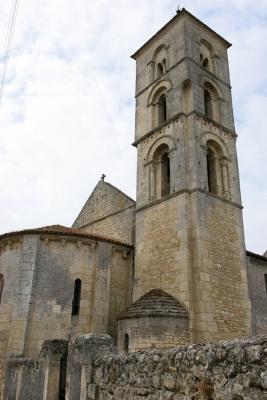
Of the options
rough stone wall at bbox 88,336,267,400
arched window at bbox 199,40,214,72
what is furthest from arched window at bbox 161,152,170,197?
rough stone wall at bbox 88,336,267,400

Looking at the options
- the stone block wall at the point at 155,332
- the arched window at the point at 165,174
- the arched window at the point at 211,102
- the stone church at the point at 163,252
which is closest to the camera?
the stone block wall at the point at 155,332

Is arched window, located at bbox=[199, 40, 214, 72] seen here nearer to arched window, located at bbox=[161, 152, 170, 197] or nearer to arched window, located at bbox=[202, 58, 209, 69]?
arched window, located at bbox=[202, 58, 209, 69]

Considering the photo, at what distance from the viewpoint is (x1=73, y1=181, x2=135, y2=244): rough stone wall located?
16453 mm

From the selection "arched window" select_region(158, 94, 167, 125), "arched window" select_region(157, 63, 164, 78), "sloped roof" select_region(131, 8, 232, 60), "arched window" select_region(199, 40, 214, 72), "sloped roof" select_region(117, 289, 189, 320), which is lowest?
"sloped roof" select_region(117, 289, 189, 320)

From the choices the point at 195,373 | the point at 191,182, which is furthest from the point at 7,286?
the point at 195,373

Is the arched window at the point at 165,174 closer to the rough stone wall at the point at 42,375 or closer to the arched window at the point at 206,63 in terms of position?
the arched window at the point at 206,63

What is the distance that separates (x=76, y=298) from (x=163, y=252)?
3.55m

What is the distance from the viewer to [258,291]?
1505cm

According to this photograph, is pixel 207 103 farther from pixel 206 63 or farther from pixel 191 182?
pixel 191 182

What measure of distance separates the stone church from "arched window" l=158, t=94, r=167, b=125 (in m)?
0.05

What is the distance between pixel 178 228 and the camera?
13.3m

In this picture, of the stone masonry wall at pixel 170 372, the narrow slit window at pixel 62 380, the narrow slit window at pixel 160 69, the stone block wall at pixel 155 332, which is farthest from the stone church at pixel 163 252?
the stone masonry wall at pixel 170 372

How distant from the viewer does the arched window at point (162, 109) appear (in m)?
17.2

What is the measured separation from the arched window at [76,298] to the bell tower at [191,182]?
2.34 meters
